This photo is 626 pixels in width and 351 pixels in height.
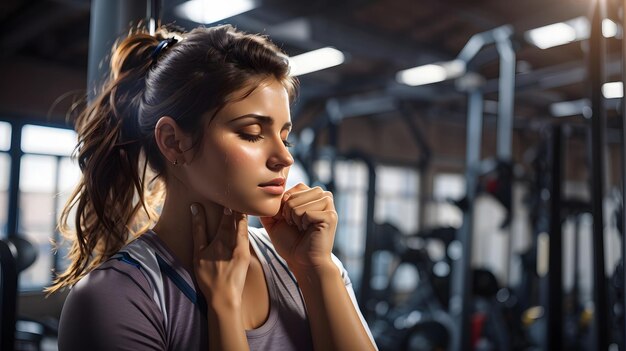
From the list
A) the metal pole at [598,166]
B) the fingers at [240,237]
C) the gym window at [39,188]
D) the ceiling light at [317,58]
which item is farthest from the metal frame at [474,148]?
the gym window at [39,188]

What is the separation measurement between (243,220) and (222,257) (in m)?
0.07

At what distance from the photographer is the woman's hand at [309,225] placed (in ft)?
2.61

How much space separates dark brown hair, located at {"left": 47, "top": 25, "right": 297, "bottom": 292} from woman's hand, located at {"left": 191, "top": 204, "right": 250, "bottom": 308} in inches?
4.6

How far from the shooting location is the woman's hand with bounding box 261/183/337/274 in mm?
796

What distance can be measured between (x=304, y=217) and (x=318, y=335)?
0.57 feet

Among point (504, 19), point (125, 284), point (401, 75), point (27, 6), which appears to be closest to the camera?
point (125, 284)

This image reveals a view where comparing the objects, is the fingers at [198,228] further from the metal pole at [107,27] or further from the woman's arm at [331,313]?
the metal pole at [107,27]

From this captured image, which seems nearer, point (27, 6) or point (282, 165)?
point (282, 165)

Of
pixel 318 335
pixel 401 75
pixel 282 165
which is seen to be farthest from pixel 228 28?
pixel 401 75

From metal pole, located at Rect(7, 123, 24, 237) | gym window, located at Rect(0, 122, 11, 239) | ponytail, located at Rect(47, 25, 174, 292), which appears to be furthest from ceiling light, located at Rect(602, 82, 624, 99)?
gym window, located at Rect(0, 122, 11, 239)

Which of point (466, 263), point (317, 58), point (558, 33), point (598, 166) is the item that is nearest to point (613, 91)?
point (598, 166)

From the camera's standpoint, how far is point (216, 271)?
0.74m

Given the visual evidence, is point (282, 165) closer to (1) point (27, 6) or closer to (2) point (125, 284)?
(2) point (125, 284)

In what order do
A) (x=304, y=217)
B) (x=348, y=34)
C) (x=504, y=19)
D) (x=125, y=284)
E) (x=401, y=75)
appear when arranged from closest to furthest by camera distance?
(x=125, y=284) < (x=304, y=217) < (x=348, y=34) < (x=504, y=19) < (x=401, y=75)
